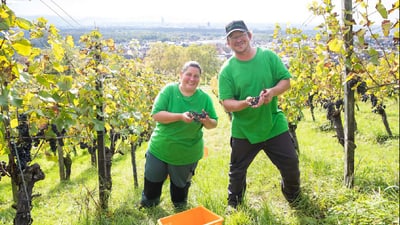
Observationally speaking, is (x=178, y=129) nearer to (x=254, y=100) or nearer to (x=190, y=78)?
(x=190, y=78)

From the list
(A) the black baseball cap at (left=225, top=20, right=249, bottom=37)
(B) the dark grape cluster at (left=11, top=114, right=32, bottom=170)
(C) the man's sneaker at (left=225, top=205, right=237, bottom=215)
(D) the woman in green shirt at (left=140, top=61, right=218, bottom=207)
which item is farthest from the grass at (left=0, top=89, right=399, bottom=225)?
(A) the black baseball cap at (left=225, top=20, right=249, bottom=37)

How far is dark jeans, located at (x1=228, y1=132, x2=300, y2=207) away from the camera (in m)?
2.95

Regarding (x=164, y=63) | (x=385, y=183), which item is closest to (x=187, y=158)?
(x=385, y=183)

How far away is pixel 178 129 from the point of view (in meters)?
3.20

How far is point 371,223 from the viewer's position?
2.30 m

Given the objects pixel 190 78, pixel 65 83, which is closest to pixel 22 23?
pixel 65 83

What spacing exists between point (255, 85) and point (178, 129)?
0.80 metres

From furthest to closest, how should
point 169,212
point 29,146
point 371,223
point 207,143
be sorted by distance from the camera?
point 207,143
point 169,212
point 29,146
point 371,223

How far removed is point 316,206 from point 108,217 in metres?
1.81

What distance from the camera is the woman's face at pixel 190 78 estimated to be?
10.1 feet

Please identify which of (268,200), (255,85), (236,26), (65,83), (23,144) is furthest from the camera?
(268,200)

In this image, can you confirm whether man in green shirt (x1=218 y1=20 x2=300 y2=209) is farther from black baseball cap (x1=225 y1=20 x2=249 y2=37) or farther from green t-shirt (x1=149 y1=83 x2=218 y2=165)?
green t-shirt (x1=149 y1=83 x2=218 y2=165)

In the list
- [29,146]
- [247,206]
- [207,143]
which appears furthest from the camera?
[207,143]

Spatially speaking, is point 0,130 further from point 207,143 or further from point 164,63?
point 164,63
